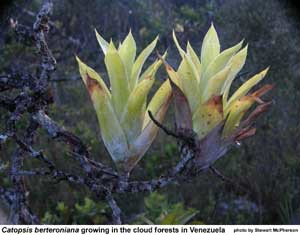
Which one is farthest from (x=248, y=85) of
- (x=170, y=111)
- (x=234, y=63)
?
(x=170, y=111)

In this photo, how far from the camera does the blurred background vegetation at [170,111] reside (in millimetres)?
464

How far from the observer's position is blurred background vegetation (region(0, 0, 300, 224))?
0.46 meters

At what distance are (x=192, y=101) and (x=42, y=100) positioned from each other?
0.31 ft

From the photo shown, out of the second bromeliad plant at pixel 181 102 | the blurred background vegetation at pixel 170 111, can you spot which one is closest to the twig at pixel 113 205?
the second bromeliad plant at pixel 181 102

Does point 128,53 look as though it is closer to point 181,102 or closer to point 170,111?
point 181,102

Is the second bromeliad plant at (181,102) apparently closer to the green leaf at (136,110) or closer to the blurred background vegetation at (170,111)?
the green leaf at (136,110)

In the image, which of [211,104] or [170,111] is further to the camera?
[170,111]

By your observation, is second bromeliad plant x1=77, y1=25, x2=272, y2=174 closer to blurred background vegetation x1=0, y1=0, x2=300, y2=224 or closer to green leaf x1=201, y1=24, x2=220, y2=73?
green leaf x1=201, y1=24, x2=220, y2=73

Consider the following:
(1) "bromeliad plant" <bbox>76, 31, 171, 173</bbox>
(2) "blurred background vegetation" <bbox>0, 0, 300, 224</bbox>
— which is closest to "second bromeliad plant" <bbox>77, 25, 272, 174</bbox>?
(1) "bromeliad plant" <bbox>76, 31, 171, 173</bbox>

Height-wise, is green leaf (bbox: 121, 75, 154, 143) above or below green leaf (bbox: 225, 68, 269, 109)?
below

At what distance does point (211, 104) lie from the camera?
284mm

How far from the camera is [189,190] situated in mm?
777

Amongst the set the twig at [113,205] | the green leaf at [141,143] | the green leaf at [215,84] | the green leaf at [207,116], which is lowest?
the twig at [113,205]

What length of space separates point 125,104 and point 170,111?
16 cm
